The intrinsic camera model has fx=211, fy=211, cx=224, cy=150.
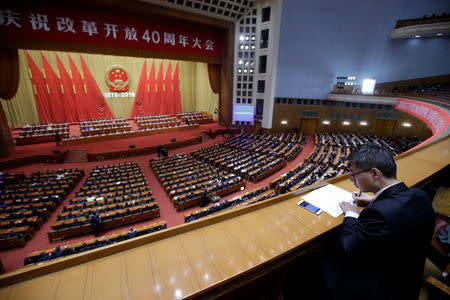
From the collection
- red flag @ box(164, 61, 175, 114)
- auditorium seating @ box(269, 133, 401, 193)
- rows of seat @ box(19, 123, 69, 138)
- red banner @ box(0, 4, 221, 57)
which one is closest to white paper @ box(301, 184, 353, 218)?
auditorium seating @ box(269, 133, 401, 193)

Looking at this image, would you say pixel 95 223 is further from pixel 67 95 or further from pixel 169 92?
pixel 169 92

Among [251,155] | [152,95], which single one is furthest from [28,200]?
[152,95]

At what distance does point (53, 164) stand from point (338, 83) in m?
21.2

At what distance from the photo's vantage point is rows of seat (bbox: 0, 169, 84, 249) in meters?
5.62

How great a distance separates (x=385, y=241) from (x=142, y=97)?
21.4 metres

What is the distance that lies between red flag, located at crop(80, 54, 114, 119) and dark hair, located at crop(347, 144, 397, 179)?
68.5ft

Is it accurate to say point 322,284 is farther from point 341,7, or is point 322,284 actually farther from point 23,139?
point 341,7

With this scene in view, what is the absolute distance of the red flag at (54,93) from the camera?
15938mm

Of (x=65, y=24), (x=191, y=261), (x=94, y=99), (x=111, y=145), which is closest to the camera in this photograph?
(x=191, y=261)

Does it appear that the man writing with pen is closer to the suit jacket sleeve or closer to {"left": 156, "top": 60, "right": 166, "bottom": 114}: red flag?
the suit jacket sleeve

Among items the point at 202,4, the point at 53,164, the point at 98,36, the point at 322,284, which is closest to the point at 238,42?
the point at 202,4

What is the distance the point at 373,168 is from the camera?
4.64 ft

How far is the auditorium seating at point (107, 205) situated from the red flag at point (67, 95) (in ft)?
37.6

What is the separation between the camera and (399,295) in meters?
1.30
